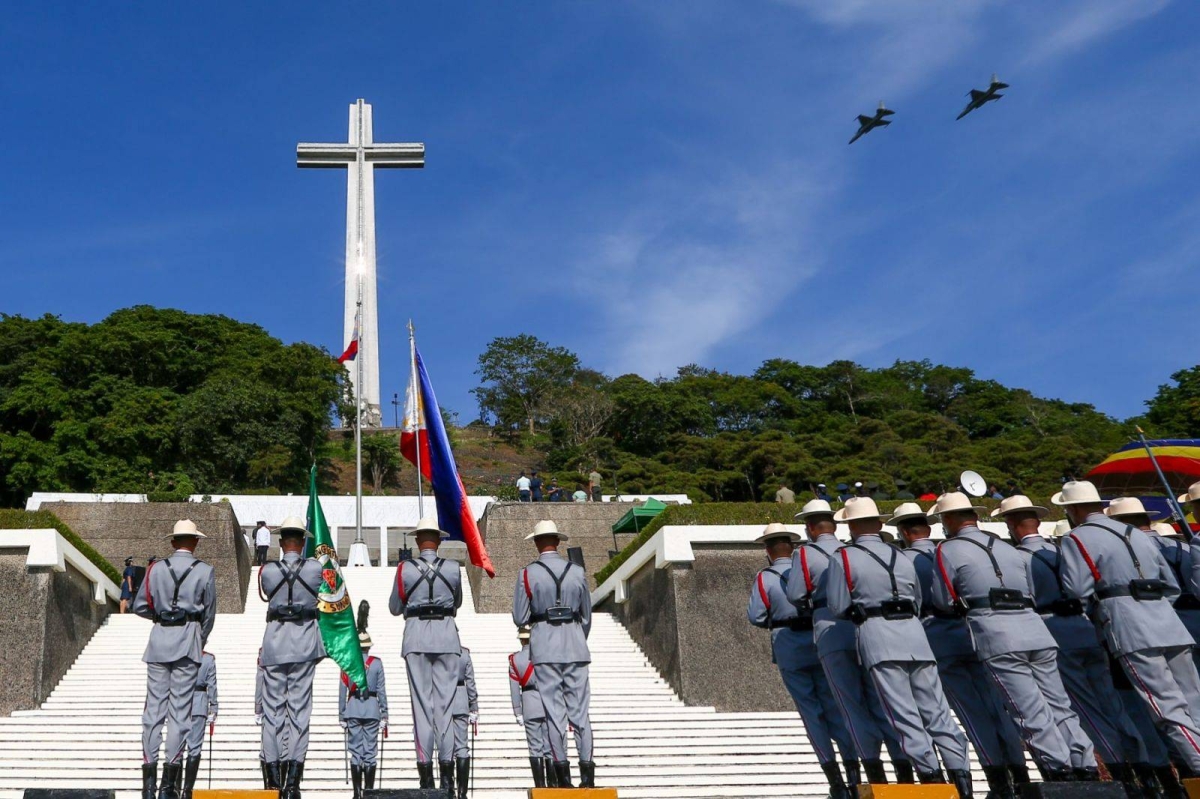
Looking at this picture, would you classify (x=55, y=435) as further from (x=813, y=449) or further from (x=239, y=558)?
(x=813, y=449)

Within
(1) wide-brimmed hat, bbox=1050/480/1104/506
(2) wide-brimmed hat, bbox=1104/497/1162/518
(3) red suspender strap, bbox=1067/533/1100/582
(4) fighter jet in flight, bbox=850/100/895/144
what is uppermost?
(4) fighter jet in flight, bbox=850/100/895/144

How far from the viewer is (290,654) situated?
7094 mm

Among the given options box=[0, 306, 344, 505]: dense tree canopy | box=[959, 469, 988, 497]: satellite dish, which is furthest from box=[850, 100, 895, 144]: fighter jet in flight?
box=[0, 306, 344, 505]: dense tree canopy

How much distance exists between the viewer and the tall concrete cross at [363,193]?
4594 centimetres

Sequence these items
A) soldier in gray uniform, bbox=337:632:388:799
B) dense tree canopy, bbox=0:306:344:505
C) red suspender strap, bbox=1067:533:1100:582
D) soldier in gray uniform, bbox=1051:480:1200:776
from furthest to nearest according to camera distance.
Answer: dense tree canopy, bbox=0:306:344:505
soldier in gray uniform, bbox=337:632:388:799
red suspender strap, bbox=1067:533:1100:582
soldier in gray uniform, bbox=1051:480:1200:776

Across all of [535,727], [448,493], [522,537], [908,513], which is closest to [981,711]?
[908,513]

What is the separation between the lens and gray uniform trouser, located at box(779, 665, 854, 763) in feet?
21.6

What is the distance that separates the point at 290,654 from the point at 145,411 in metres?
32.0

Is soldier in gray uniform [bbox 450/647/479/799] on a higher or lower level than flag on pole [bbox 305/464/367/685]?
lower

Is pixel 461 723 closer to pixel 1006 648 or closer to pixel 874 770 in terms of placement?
pixel 874 770

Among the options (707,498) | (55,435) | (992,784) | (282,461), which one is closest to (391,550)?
(282,461)

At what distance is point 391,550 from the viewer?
92.8 ft

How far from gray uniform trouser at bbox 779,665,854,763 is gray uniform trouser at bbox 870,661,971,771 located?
26.0 inches

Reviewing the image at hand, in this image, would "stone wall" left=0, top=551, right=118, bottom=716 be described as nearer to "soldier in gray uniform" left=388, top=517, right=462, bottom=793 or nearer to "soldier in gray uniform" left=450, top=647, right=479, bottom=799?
"soldier in gray uniform" left=388, top=517, right=462, bottom=793
